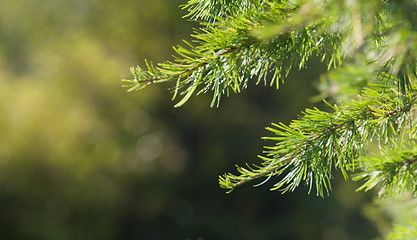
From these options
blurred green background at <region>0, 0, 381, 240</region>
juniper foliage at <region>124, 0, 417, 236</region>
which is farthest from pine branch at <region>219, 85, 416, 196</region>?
blurred green background at <region>0, 0, 381, 240</region>

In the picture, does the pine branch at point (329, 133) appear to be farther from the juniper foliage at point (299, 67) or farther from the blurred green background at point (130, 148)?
the blurred green background at point (130, 148)

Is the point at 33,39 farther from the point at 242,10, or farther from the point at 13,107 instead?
the point at 242,10

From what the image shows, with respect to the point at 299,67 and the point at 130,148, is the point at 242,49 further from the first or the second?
the point at 130,148

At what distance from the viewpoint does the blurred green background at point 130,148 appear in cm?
350

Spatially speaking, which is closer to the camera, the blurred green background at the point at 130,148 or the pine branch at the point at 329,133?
the pine branch at the point at 329,133

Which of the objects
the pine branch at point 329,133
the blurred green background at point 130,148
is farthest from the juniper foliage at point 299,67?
the blurred green background at point 130,148

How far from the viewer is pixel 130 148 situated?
382 cm

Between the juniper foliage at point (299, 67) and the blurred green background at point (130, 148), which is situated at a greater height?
the blurred green background at point (130, 148)

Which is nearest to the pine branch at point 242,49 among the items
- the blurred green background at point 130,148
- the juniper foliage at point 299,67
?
the juniper foliage at point 299,67

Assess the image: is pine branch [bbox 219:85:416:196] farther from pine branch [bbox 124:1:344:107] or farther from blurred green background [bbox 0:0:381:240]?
blurred green background [bbox 0:0:381:240]

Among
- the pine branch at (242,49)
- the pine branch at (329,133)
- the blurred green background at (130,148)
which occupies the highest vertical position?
the blurred green background at (130,148)

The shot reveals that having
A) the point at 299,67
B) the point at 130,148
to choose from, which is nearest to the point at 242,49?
the point at 299,67

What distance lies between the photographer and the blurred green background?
350 centimetres

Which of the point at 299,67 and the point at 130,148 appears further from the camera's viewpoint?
the point at 130,148
